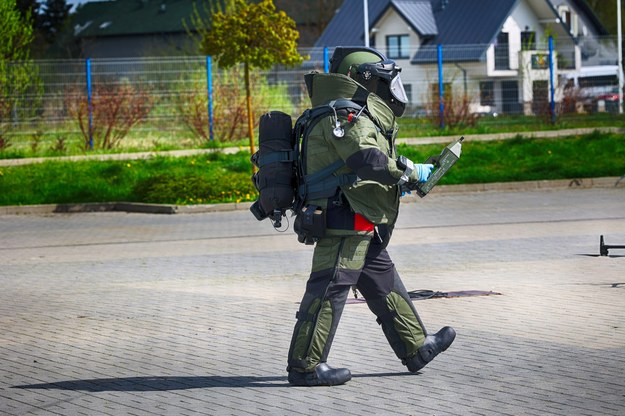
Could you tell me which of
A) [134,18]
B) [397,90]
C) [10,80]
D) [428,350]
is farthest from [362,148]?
[134,18]

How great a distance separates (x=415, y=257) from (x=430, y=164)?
213 inches

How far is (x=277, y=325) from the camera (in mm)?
8312

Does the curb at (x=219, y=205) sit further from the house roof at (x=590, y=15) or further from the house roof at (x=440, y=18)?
the house roof at (x=590, y=15)

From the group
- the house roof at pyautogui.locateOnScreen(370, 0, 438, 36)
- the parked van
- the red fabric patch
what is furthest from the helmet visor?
the house roof at pyautogui.locateOnScreen(370, 0, 438, 36)

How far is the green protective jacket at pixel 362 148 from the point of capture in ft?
20.0

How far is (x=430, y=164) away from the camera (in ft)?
21.7

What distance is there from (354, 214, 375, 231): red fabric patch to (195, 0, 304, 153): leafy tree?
14899 mm

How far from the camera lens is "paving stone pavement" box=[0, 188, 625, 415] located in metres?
6.12

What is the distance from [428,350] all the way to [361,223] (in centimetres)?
85

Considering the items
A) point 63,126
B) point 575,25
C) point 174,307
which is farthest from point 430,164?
point 575,25

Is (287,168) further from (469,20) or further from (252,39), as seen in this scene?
(469,20)

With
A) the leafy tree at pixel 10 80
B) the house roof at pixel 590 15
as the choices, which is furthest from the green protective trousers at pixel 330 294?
the house roof at pixel 590 15

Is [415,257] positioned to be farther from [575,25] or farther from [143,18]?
[143,18]

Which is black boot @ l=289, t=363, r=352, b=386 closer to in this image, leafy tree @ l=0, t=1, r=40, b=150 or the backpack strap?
the backpack strap
